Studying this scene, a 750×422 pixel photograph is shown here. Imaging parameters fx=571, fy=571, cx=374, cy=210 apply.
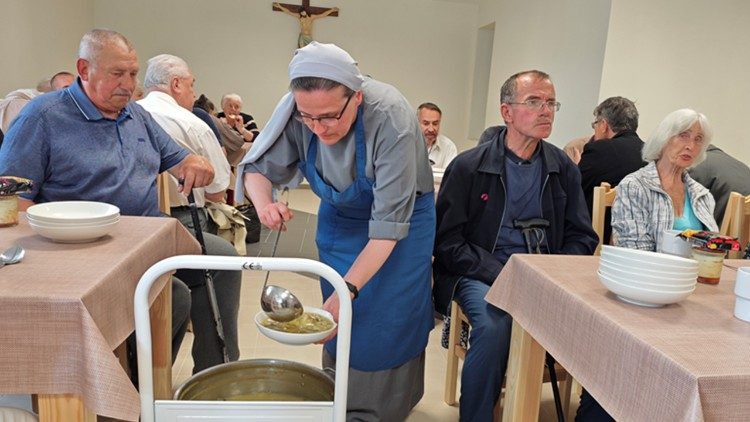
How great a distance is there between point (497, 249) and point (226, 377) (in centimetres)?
112

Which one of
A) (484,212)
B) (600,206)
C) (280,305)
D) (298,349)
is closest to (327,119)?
(280,305)

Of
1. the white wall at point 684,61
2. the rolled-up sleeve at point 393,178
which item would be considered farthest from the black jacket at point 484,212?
the white wall at point 684,61

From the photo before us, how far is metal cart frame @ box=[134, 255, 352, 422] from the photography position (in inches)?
40.3

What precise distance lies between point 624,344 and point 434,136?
303 centimetres

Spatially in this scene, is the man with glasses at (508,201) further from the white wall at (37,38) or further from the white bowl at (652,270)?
the white wall at (37,38)

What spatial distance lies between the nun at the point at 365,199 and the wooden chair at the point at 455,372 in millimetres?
245

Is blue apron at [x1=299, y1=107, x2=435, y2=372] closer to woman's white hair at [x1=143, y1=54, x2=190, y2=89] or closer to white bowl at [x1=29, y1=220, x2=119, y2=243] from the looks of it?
white bowl at [x1=29, y1=220, x2=119, y2=243]

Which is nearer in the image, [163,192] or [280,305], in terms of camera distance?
[280,305]

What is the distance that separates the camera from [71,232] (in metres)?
1.33

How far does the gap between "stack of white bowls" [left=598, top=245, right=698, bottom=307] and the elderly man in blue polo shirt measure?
56.6 inches

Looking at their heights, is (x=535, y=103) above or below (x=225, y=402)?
above

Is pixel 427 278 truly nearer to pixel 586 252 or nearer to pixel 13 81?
pixel 586 252

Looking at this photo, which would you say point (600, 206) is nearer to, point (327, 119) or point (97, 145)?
point (327, 119)

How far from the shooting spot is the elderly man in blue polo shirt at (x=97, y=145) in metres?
1.79
